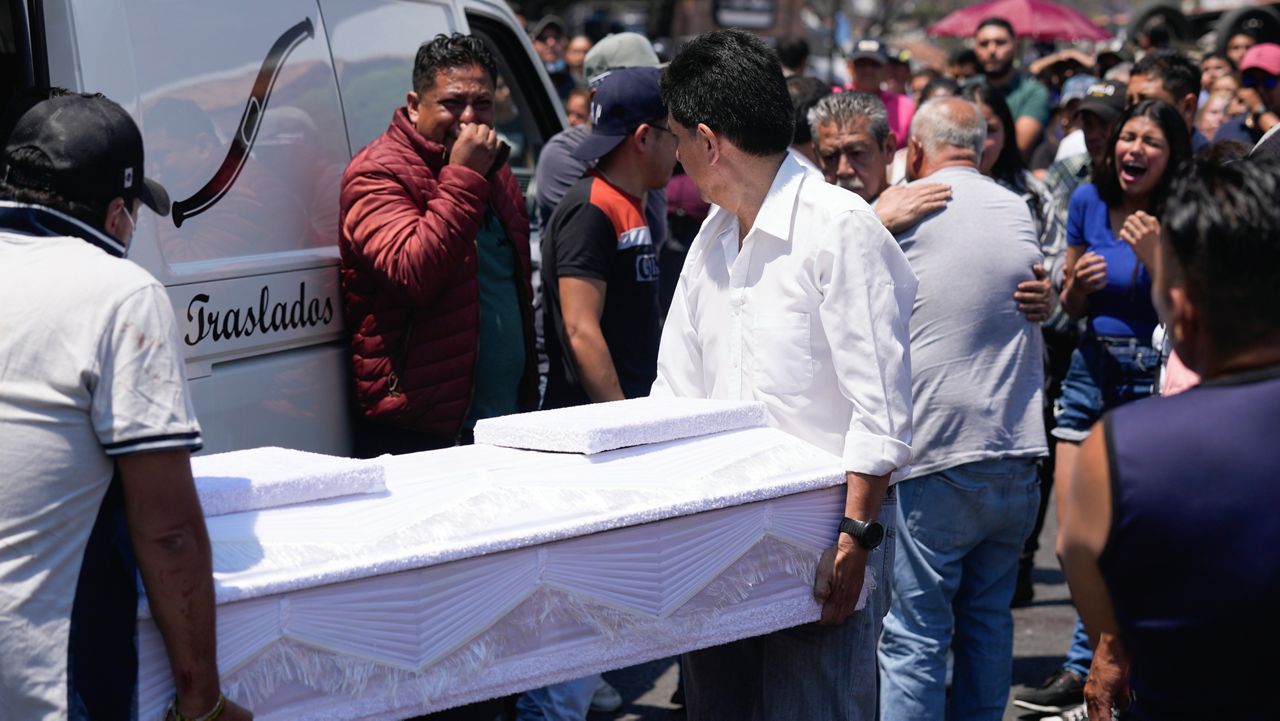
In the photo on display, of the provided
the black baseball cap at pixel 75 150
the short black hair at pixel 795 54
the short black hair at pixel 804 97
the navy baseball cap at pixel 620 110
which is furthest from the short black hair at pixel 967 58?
the black baseball cap at pixel 75 150

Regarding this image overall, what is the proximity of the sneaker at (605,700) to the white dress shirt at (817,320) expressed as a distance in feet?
7.13

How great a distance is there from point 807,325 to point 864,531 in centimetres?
45

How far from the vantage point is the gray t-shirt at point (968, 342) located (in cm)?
405

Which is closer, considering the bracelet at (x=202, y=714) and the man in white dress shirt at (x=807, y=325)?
the bracelet at (x=202, y=714)

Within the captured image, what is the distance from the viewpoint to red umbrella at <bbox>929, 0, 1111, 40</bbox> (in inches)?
615

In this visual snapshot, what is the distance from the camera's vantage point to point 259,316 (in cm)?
388

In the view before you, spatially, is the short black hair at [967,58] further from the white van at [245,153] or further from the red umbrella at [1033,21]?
the white van at [245,153]

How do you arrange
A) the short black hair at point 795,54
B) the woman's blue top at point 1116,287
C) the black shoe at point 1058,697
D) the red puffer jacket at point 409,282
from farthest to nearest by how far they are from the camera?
the short black hair at point 795,54 → the black shoe at point 1058,697 → the woman's blue top at point 1116,287 → the red puffer jacket at point 409,282

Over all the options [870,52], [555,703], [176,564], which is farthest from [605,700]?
[870,52]

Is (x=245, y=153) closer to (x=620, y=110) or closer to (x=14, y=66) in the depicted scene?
(x=14, y=66)

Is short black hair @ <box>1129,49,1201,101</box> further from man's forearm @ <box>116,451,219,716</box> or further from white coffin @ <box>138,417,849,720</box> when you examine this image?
man's forearm @ <box>116,451,219,716</box>

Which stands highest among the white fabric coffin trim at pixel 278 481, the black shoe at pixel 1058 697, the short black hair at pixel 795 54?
the short black hair at pixel 795 54

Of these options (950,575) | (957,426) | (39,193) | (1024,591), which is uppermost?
(39,193)

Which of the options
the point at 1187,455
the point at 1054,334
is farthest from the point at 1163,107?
the point at 1187,455
